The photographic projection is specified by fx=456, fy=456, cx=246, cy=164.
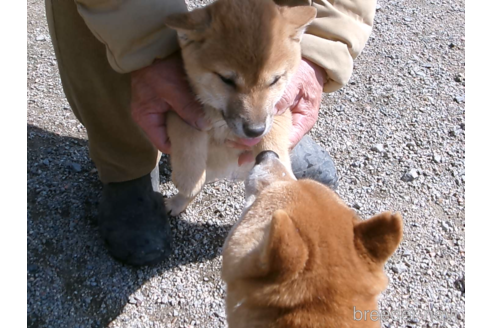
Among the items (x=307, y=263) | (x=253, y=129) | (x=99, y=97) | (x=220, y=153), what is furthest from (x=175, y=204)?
(x=307, y=263)

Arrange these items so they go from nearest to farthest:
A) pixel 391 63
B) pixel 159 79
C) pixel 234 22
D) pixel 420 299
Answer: pixel 234 22 < pixel 159 79 < pixel 420 299 < pixel 391 63

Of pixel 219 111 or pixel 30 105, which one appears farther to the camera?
pixel 30 105

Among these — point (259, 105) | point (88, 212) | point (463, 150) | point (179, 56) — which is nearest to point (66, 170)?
point (88, 212)

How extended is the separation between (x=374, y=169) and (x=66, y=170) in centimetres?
221

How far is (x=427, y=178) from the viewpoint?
11.1ft

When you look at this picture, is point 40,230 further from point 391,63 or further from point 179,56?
point 391,63

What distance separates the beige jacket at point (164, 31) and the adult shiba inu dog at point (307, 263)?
1.07 m

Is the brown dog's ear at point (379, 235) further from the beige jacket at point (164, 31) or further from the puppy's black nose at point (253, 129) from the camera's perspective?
the beige jacket at point (164, 31)

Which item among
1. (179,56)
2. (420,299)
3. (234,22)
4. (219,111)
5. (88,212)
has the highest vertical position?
(234,22)

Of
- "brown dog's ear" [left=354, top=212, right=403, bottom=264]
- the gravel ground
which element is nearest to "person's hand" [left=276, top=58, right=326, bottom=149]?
the gravel ground

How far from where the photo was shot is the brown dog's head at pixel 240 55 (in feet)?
7.01

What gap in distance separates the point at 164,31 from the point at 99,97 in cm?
54

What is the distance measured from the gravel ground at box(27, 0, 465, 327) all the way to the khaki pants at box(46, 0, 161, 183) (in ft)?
1.32

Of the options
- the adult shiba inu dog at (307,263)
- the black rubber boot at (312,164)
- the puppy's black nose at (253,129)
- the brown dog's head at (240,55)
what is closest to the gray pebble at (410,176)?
the black rubber boot at (312,164)
